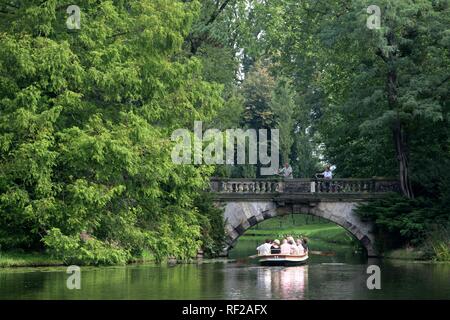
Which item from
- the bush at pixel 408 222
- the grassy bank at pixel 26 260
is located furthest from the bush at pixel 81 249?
the bush at pixel 408 222

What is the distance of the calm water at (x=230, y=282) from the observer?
22.3m

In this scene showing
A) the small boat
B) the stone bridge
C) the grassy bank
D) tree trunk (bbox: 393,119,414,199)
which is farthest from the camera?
the stone bridge

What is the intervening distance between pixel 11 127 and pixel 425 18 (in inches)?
693

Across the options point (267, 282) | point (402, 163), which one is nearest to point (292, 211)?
point (402, 163)

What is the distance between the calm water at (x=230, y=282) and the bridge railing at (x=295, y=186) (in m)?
6.51

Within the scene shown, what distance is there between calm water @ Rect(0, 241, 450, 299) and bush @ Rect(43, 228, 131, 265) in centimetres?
45

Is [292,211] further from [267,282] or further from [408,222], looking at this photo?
[267,282]

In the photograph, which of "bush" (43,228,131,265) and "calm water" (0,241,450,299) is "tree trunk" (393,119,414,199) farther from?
"bush" (43,228,131,265)

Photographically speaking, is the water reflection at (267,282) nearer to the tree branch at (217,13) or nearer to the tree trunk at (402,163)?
the tree trunk at (402,163)

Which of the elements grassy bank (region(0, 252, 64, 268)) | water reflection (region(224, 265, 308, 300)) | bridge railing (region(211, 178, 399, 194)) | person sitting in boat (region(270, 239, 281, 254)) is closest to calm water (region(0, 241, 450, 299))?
water reflection (region(224, 265, 308, 300))

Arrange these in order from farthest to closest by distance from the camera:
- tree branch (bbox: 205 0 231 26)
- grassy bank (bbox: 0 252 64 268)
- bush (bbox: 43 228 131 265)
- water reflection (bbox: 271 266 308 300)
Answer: tree branch (bbox: 205 0 231 26) → grassy bank (bbox: 0 252 64 268) → bush (bbox: 43 228 131 265) → water reflection (bbox: 271 266 308 300)

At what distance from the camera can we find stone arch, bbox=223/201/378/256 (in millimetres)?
41594

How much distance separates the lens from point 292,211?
139ft

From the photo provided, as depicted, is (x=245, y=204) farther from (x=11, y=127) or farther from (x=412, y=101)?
(x=11, y=127)
